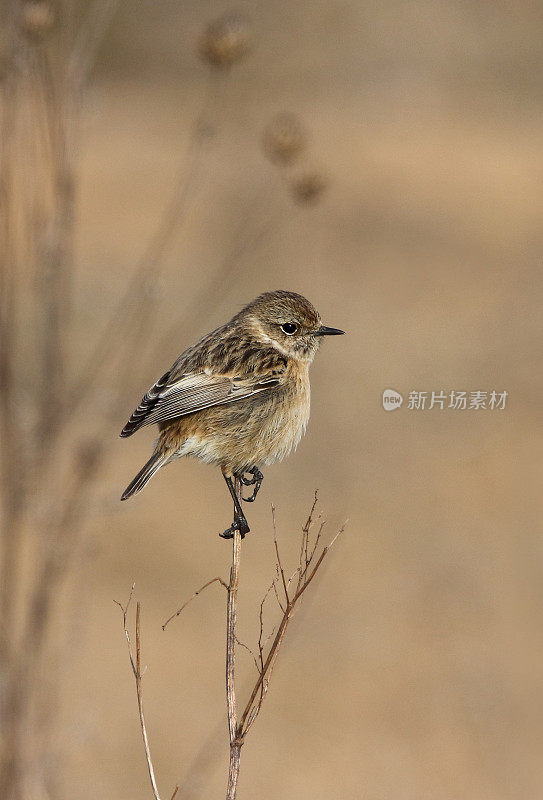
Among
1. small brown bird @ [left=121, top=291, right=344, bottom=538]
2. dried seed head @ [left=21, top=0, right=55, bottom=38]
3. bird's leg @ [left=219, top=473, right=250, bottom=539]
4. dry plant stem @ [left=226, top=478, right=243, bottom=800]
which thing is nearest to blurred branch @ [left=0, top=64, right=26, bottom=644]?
dried seed head @ [left=21, top=0, right=55, bottom=38]

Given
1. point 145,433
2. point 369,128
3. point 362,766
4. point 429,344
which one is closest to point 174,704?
point 362,766

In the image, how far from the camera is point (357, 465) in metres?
17.1

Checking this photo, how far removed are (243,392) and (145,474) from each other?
49 centimetres

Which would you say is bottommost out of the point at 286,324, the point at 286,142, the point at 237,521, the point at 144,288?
the point at 237,521

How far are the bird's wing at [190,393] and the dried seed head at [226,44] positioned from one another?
5.06 ft

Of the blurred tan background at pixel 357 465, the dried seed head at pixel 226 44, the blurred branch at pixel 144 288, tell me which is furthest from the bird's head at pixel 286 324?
the dried seed head at pixel 226 44

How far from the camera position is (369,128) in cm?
2588

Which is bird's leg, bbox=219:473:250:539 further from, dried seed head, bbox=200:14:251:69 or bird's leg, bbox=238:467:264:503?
dried seed head, bbox=200:14:251:69

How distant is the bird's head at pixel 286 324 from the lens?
175 inches

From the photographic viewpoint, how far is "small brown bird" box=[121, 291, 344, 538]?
157 inches

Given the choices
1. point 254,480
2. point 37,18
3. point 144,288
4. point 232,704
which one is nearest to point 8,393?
point 144,288

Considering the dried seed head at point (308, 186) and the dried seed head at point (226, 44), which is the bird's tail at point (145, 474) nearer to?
the dried seed head at point (308, 186)

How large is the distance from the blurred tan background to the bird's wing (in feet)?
3.43

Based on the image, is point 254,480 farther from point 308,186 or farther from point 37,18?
point 37,18
